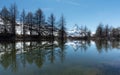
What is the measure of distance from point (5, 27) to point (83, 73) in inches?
2136

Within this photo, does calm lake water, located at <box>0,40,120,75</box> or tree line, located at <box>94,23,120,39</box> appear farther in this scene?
tree line, located at <box>94,23,120,39</box>

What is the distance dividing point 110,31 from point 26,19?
8594 centimetres

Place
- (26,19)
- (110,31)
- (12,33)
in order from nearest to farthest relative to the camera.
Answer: (12,33)
(26,19)
(110,31)

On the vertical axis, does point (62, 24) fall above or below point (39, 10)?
below

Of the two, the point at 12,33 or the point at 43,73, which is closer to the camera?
the point at 43,73

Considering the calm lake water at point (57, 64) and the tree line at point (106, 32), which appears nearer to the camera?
the calm lake water at point (57, 64)

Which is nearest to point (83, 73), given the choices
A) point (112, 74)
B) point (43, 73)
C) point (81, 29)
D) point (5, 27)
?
point (112, 74)

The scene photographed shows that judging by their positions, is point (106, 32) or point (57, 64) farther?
point (106, 32)

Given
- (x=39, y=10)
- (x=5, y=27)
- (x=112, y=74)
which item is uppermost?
(x=39, y=10)

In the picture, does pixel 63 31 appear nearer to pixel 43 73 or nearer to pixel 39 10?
pixel 39 10

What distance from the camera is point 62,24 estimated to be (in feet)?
279

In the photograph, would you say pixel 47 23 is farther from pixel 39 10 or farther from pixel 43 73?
pixel 43 73

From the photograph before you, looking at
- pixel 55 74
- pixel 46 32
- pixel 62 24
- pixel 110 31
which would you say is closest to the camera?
pixel 55 74

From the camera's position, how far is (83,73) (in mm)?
10445
